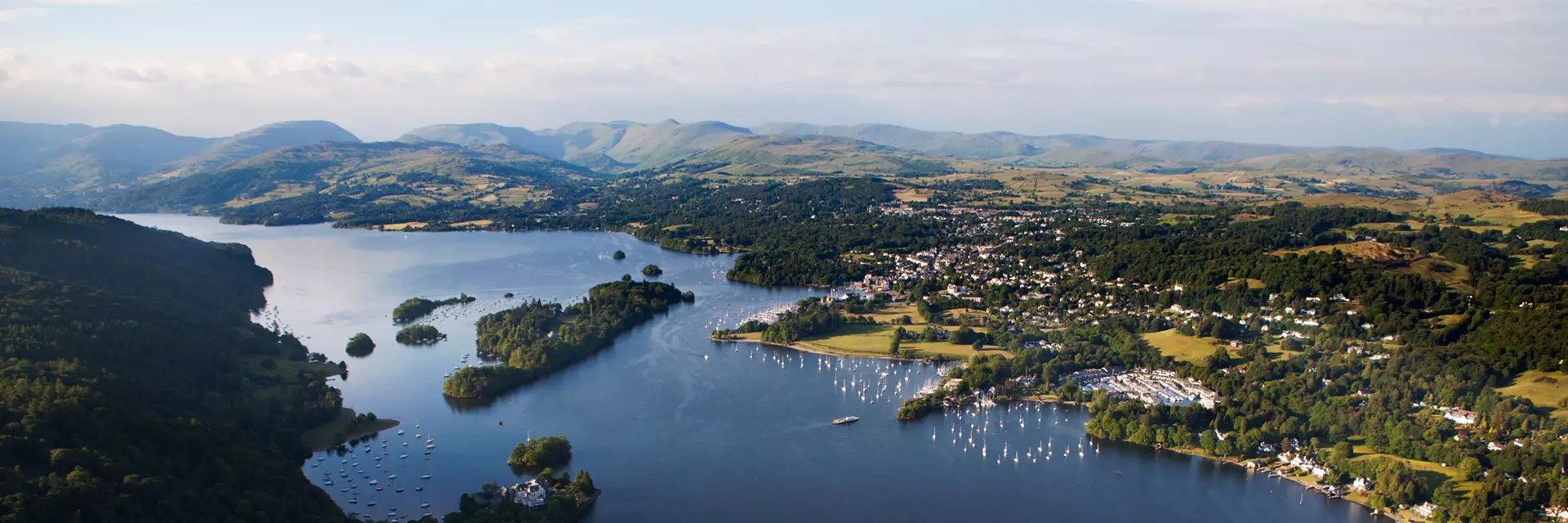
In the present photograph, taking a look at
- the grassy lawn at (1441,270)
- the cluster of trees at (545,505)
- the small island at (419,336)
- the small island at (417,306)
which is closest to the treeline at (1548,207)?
the grassy lawn at (1441,270)

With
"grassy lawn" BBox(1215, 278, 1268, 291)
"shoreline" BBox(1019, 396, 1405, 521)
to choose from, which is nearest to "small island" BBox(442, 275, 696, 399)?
"shoreline" BBox(1019, 396, 1405, 521)

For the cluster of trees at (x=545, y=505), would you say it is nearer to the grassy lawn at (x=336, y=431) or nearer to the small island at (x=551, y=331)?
the grassy lawn at (x=336, y=431)

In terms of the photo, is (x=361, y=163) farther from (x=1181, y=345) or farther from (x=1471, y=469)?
(x=1471, y=469)

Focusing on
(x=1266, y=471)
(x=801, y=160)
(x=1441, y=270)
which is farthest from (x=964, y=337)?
(x=801, y=160)

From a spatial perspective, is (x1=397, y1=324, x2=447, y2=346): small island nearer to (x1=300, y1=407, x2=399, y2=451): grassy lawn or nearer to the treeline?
(x1=300, y1=407, x2=399, y2=451): grassy lawn

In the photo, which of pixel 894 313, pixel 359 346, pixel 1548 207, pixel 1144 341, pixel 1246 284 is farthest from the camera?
pixel 1548 207

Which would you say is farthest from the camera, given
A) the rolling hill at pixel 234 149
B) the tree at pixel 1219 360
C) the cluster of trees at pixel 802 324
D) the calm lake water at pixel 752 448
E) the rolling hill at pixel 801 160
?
the rolling hill at pixel 234 149
